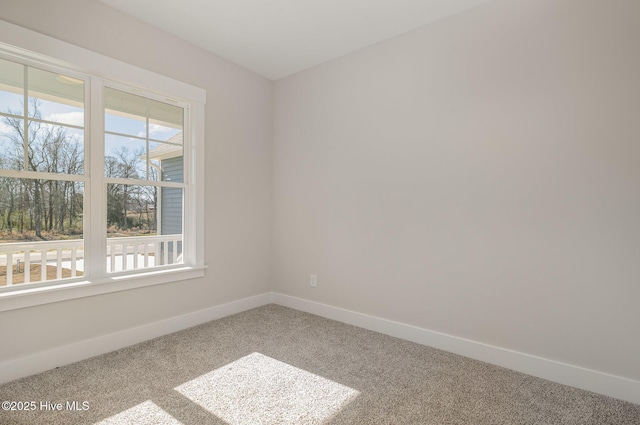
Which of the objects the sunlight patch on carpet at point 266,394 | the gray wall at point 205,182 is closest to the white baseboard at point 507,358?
the sunlight patch on carpet at point 266,394

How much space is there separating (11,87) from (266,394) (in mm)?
2627

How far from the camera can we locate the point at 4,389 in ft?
6.31

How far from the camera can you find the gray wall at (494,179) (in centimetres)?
194

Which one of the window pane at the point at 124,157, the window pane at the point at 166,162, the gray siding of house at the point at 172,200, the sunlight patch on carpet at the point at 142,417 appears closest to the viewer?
the sunlight patch on carpet at the point at 142,417

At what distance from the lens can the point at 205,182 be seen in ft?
10.3

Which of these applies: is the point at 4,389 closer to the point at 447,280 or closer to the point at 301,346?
the point at 301,346

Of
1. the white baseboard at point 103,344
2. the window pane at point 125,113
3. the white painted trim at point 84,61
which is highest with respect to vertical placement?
the white painted trim at point 84,61

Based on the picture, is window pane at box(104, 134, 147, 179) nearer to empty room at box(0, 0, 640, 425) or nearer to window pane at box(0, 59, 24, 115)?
empty room at box(0, 0, 640, 425)

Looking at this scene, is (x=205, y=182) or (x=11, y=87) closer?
(x=11, y=87)

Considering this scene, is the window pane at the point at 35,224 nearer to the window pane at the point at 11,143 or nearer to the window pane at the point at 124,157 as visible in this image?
the window pane at the point at 11,143

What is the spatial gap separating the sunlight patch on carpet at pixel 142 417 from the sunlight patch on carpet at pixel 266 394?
17 cm

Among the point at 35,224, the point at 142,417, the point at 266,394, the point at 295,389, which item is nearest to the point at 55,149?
the point at 35,224

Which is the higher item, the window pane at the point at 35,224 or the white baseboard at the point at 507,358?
the window pane at the point at 35,224

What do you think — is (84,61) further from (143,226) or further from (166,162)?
(143,226)
